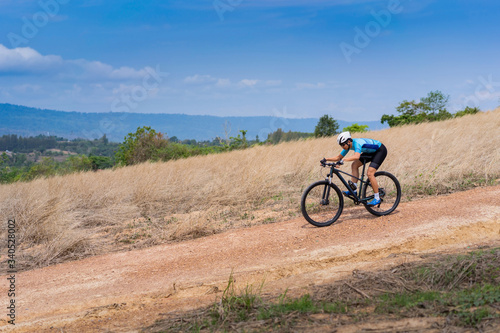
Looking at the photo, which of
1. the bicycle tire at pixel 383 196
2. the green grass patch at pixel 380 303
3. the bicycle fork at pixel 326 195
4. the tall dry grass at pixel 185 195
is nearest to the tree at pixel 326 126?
the tall dry grass at pixel 185 195

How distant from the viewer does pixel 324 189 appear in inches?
308

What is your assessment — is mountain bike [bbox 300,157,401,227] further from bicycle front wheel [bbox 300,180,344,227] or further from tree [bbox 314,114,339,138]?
tree [bbox 314,114,339,138]

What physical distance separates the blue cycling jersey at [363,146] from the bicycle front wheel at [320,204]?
82cm

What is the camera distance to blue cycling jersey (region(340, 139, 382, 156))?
7.75m

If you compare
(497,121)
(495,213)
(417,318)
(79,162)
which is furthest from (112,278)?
(79,162)

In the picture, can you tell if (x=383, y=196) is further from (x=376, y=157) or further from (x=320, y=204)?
(x=320, y=204)

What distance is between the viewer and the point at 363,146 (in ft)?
26.1

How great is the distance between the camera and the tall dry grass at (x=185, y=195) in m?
8.73

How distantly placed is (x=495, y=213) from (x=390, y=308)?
5055mm

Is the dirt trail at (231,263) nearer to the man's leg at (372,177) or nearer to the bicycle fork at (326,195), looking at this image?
the bicycle fork at (326,195)

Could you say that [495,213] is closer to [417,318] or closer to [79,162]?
[417,318]

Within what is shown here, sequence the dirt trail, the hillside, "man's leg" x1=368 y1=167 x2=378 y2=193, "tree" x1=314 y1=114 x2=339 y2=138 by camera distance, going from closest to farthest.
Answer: the dirt trail, the hillside, "man's leg" x1=368 y1=167 x2=378 y2=193, "tree" x1=314 y1=114 x2=339 y2=138

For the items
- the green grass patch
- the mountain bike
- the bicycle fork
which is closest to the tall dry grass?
the mountain bike

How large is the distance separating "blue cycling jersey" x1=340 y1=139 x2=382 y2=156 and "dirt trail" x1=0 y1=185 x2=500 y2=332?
1.47 metres
